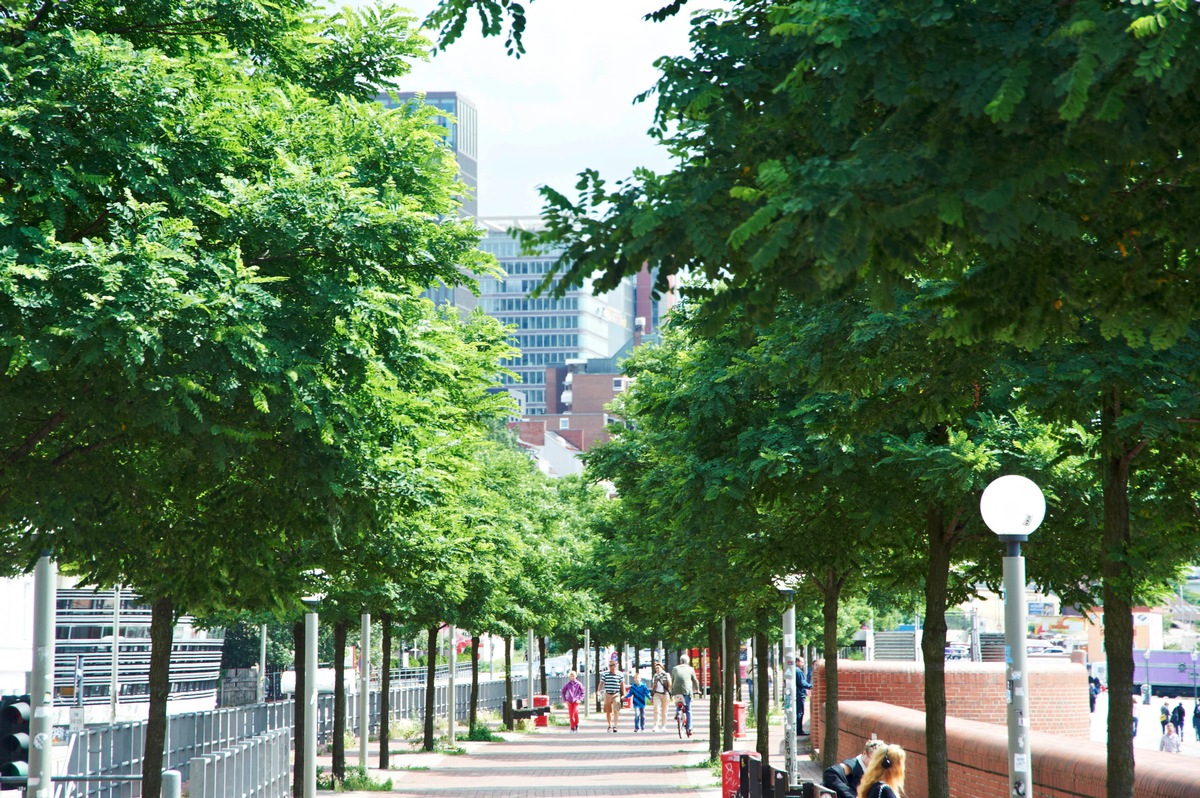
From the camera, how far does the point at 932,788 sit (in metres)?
13.2

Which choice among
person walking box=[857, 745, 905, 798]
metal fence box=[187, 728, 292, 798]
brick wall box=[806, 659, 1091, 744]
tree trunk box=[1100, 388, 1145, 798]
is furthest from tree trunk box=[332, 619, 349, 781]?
tree trunk box=[1100, 388, 1145, 798]

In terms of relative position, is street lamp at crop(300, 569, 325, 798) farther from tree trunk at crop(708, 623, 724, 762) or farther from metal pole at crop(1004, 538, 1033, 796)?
tree trunk at crop(708, 623, 724, 762)

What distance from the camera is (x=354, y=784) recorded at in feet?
78.2

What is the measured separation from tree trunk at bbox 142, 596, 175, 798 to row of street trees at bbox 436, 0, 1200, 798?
8.79m

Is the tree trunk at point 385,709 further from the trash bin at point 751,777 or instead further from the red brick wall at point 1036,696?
the trash bin at point 751,777

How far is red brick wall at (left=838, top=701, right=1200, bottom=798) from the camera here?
10.7 meters

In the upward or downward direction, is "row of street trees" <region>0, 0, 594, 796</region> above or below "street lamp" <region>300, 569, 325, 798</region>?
above

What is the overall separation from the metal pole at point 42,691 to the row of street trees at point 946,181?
21.0 feet

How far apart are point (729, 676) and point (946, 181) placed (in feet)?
79.6

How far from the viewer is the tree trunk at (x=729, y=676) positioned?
26.9 metres

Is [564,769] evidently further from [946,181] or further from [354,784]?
[946,181]

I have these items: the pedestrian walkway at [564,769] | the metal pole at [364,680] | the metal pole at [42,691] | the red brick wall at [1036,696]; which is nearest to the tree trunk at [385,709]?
the pedestrian walkway at [564,769]

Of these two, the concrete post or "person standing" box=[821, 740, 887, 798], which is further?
the concrete post

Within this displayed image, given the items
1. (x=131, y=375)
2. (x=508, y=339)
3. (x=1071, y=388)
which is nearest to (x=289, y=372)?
(x=131, y=375)
